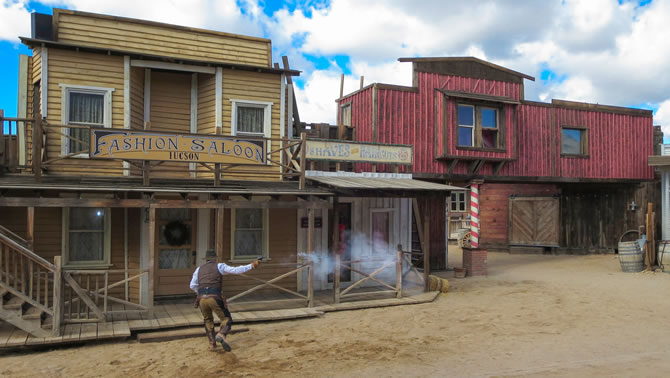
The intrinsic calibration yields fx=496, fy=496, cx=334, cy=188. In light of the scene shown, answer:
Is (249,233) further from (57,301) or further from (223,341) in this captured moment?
(57,301)

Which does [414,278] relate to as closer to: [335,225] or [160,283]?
[335,225]

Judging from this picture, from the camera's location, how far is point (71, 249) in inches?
464

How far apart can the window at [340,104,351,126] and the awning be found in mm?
3650

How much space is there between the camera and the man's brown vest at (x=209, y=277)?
8773 millimetres

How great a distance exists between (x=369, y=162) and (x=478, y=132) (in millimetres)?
5569

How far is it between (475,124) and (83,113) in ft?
41.2

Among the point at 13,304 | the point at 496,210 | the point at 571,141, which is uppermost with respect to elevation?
the point at 571,141

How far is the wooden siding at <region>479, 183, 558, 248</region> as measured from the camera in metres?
24.9

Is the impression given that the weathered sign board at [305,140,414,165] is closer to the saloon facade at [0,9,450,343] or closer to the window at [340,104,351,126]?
the saloon facade at [0,9,450,343]

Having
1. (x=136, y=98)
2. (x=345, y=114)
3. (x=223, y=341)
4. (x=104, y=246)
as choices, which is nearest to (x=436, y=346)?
(x=223, y=341)

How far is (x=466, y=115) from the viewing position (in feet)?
58.4

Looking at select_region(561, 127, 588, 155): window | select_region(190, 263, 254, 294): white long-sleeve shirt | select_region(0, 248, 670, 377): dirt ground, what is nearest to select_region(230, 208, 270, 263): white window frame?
select_region(0, 248, 670, 377): dirt ground

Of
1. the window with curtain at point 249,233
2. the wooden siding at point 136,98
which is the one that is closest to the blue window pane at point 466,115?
the window with curtain at point 249,233

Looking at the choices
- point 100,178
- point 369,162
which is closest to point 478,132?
point 369,162
